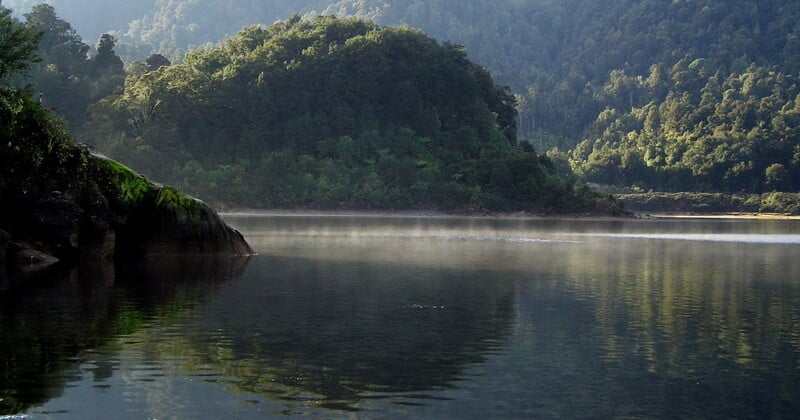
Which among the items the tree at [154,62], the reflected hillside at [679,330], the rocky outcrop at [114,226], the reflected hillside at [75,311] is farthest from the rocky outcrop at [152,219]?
the tree at [154,62]

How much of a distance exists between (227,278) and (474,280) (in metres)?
9.46

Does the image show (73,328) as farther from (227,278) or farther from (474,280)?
(474,280)

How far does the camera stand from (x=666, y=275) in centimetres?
4438

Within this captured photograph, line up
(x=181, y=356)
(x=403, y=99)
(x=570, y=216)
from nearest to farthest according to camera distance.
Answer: (x=181, y=356) < (x=570, y=216) < (x=403, y=99)

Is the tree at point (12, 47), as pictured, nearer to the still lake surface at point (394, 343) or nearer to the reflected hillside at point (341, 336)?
the still lake surface at point (394, 343)

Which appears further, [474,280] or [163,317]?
[474,280]

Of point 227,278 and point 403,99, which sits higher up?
point 403,99

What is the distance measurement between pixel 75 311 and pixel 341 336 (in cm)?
822

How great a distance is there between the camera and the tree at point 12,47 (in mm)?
45406

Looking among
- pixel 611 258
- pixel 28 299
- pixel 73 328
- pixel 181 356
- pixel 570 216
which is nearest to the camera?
pixel 181 356

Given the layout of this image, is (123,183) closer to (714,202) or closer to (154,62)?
(154,62)

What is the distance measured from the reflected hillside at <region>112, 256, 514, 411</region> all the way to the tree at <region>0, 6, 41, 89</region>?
50.2 ft

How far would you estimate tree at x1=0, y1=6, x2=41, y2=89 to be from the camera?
45.4 metres

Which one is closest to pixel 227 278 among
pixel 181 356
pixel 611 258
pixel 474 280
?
pixel 474 280
